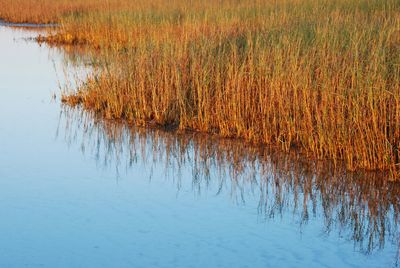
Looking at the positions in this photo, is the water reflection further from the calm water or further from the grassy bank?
the grassy bank

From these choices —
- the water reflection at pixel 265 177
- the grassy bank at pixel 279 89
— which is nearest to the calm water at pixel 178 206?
the water reflection at pixel 265 177

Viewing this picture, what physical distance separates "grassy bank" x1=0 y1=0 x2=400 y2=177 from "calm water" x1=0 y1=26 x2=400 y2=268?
250mm

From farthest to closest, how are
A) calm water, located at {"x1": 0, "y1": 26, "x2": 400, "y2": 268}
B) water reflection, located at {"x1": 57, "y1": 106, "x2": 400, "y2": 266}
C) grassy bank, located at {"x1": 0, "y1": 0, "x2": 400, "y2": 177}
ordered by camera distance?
grassy bank, located at {"x1": 0, "y1": 0, "x2": 400, "y2": 177}, water reflection, located at {"x1": 57, "y1": 106, "x2": 400, "y2": 266}, calm water, located at {"x1": 0, "y1": 26, "x2": 400, "y2": 268}

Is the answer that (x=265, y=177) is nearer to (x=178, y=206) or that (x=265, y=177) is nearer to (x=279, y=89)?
(x=178, y=206)

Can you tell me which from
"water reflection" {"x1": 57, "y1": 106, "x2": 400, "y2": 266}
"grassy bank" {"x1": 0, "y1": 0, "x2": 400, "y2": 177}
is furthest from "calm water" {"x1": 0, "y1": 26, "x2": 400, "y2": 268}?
"grassy bank" {"x1": 0, "y1": 0, "x2": 400, "y2": 177}

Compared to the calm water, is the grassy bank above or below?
above

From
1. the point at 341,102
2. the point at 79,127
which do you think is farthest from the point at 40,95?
the point at 341,102

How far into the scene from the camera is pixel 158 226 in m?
4.08

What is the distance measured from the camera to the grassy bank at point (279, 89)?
16.8 feet

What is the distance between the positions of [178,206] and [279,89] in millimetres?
1794

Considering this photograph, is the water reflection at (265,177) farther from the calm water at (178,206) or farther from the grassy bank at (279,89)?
the grassy bank at (279,89)

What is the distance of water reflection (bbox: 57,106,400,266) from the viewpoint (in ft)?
13.7

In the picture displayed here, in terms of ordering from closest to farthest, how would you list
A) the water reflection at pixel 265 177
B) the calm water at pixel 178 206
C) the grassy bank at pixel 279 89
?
the calm water at pixel 178 206 < the water reflection at pixel 265 177 < the grassy bank at pixel 279 89

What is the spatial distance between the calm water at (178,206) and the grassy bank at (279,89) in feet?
0.82
